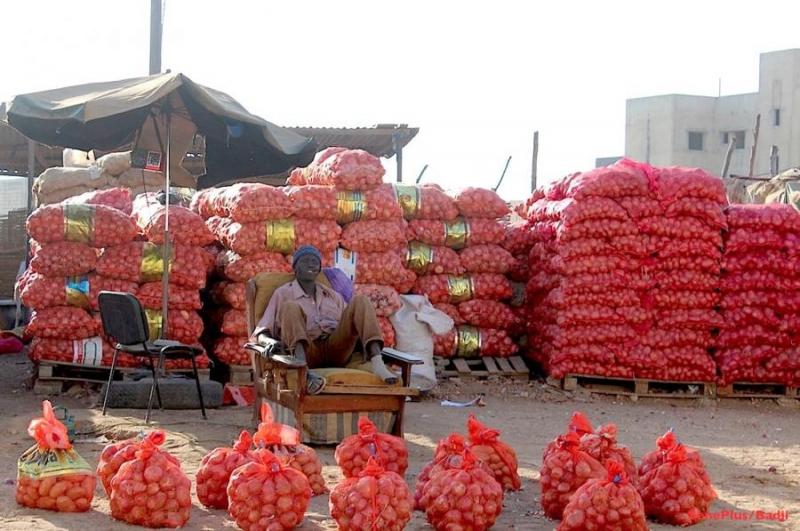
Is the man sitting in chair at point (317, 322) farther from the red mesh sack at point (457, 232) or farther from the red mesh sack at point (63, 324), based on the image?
the red mesh sack at point (457, 232)

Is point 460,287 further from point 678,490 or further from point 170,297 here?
point 678,490

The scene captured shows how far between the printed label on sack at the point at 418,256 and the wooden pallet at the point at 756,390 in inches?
130

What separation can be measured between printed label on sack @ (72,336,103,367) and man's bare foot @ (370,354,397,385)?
338 cm

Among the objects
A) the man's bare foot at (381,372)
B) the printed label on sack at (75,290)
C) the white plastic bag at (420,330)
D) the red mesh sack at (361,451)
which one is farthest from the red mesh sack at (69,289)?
the red mesh sack at (361,451)

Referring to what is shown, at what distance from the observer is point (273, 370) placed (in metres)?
7.41

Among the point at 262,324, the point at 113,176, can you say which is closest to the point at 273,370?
the point at 262,324

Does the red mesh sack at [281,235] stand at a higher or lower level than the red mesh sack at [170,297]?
higher

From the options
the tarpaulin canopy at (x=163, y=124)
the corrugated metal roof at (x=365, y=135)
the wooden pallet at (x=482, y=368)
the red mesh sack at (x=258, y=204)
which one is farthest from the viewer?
the corrugated metal roof at (x=365, y=135)

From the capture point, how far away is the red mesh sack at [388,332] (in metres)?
10.1

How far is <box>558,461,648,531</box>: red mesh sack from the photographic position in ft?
A: 14.8

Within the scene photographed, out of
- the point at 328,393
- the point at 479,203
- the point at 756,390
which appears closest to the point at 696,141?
the point at 756,390

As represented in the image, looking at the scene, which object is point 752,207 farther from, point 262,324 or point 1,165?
point 1,165

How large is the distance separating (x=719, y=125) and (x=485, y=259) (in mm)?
28801

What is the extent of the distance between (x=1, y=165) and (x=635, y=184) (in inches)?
440
